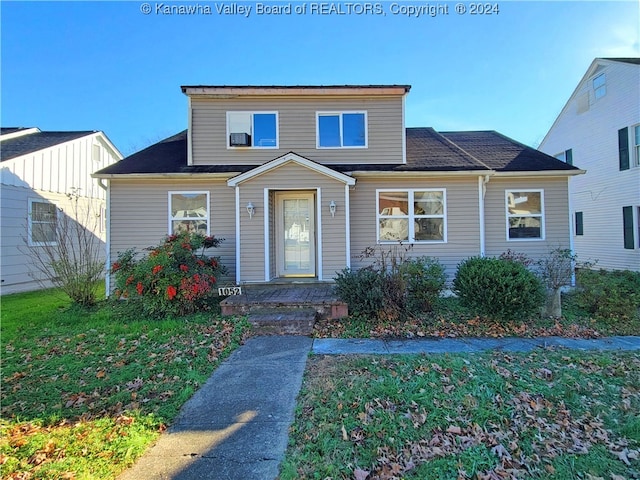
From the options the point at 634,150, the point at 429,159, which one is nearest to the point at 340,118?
the point at 429,159

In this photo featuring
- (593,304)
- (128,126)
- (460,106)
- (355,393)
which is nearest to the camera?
(355,393)

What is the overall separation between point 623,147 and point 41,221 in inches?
873

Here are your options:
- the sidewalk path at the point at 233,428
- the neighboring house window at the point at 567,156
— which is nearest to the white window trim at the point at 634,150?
the neighboring house window at the point at 567,156

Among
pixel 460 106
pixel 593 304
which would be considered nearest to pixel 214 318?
pixel 593 304

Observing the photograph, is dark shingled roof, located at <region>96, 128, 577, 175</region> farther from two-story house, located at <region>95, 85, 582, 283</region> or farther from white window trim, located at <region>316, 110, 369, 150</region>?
white window trim, located at <region>316, 110, 369, 150</region>

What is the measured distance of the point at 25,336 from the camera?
5.84 m

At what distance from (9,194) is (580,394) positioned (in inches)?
584

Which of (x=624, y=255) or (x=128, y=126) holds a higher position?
(x=128, y=126)

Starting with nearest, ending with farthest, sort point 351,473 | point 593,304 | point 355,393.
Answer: point 351,473, point 355,393, point 593,304

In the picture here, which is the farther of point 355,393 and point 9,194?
point 9,194

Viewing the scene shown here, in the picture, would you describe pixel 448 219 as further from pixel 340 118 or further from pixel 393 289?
pixel 340 118

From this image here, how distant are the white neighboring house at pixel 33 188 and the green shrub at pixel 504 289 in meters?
9.65


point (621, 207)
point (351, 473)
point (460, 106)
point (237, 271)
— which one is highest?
point (460, 106)

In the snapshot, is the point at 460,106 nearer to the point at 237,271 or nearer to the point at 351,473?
the point at 237,271
